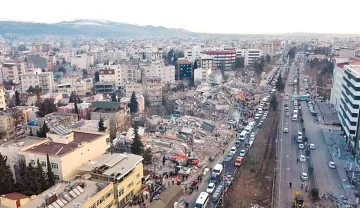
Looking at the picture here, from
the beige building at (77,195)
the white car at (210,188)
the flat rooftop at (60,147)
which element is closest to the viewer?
the beige building at (77,195)

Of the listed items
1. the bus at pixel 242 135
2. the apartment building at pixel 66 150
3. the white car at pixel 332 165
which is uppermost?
the apartment building at pixel 66 150

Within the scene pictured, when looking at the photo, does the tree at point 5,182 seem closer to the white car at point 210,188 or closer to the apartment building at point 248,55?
the white car at point 210,188

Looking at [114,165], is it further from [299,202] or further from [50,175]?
[299,202]

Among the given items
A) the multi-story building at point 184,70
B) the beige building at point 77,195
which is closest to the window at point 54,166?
the beige building at point 77,195

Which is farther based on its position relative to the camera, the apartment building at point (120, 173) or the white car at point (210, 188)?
the white car at point (210, 188)

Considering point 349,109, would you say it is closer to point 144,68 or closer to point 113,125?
point 113,125

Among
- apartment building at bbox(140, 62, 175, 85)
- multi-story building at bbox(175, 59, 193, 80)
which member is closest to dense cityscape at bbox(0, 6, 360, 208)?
apartment building at bbox(140, 62, 175, 85)
